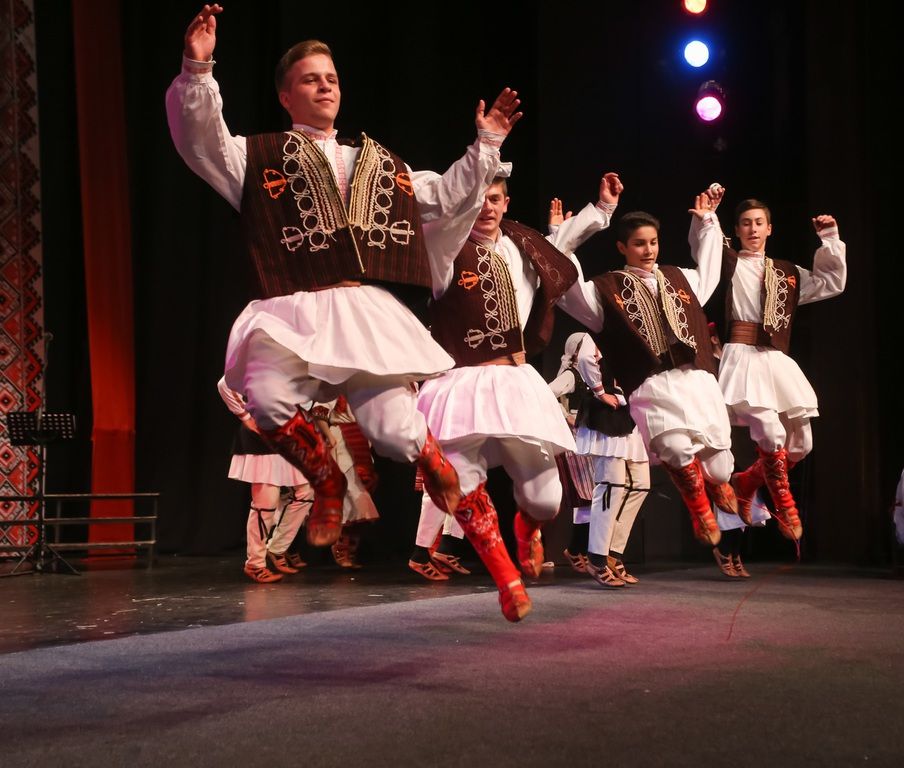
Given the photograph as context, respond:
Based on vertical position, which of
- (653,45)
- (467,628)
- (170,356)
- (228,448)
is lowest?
(467,628)

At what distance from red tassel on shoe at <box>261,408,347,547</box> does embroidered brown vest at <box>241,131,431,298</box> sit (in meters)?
0.38

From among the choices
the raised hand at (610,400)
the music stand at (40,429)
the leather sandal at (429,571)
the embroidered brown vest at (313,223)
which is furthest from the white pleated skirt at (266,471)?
the embroidered brown vest at (313,223)

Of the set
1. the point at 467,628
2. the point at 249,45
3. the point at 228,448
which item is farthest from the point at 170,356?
the point at 467,628

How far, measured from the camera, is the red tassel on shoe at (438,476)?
2.96 m

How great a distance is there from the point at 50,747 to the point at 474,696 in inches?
36.3

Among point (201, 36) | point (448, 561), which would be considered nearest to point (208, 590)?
point (448, 561)

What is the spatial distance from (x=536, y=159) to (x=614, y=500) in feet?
10.7

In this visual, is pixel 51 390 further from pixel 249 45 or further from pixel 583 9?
pixel 583 9

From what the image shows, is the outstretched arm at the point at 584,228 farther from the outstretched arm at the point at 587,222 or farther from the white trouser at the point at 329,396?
the white trouser at the point at 329,396

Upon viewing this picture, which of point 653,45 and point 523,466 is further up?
point 653,45

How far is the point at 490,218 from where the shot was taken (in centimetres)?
376

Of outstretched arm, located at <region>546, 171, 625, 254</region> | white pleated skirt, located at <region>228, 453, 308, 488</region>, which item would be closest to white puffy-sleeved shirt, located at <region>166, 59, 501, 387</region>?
outstretched arm, located at <region>546, 171, 625, 254</region>

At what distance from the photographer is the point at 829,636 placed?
3.38 meters

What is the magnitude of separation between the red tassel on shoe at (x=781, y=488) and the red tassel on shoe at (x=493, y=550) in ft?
8.40
